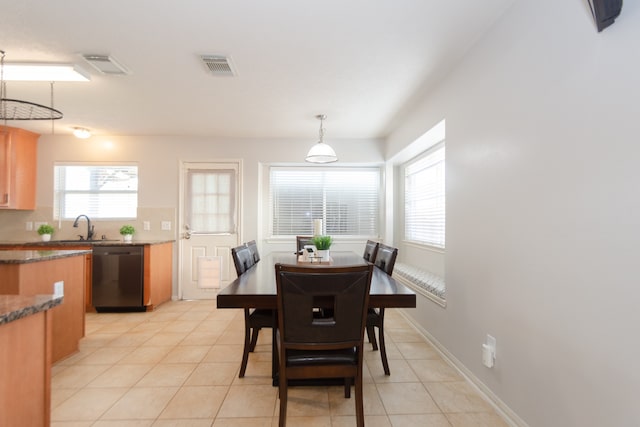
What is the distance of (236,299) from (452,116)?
2.15 metres

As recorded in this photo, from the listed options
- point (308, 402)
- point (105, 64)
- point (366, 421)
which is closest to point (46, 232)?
point (105, 64)

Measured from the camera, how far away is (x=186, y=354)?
8.58 ft

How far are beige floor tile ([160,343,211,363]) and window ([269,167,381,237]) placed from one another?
2.19m

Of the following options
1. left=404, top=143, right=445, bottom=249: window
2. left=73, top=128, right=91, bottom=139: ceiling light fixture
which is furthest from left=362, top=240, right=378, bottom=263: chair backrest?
left=73, top=128, right=91, bottom=139: ceiling light fixture

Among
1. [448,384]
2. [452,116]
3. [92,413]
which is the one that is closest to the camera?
[92,413]

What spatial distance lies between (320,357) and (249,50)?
213 centimetres

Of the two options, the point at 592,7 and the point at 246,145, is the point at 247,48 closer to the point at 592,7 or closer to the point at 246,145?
the point at 592,7

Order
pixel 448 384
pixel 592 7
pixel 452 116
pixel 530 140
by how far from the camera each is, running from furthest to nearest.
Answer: pixel 452 116
pixel 448 384
pixel 530 140
pixel 592 7

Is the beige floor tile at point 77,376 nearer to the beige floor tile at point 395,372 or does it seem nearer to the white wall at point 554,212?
the beige floor tile at point 395,372

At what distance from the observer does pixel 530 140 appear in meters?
1.57

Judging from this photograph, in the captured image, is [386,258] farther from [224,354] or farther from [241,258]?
[224,354]

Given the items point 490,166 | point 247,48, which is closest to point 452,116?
point 490,166

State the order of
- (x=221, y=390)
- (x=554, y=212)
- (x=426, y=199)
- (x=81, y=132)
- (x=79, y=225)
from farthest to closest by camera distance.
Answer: (x=79, y=225), (x=81, y=132), (x=426, y=199), (x=221, y=390), (x=554, y=212)

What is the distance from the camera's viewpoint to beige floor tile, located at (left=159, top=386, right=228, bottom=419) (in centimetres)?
180
